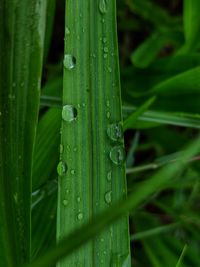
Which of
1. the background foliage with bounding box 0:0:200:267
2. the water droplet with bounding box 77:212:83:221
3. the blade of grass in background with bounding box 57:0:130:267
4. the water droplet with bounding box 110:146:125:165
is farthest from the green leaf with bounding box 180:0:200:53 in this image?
the water droplet with bounding box 77:212:83:221

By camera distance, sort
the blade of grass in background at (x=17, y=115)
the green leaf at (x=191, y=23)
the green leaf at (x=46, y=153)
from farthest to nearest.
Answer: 1. the green leaf at (x=191, y=23)
2. the green leaf at (x=46, y=153)
3. the blade of grass in background at (x=17, y=115)

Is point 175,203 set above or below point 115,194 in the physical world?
below

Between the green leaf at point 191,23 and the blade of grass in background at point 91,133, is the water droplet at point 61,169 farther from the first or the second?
the green leaf at point 191,23

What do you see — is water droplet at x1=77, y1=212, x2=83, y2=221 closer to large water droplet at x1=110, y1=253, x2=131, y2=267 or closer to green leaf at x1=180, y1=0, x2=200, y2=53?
large water droplet at x1=110, y1=253, x2=131, y2=267

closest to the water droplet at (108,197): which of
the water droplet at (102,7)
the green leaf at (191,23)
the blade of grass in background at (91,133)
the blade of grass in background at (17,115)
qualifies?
the blade of grass in background at (91,133)

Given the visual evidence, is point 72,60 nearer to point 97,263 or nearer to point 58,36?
point 97,263

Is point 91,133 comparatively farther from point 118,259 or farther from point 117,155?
point 118,259

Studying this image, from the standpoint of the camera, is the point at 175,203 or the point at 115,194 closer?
the point at 115,194

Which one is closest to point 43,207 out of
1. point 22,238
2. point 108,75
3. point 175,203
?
point 22,238
